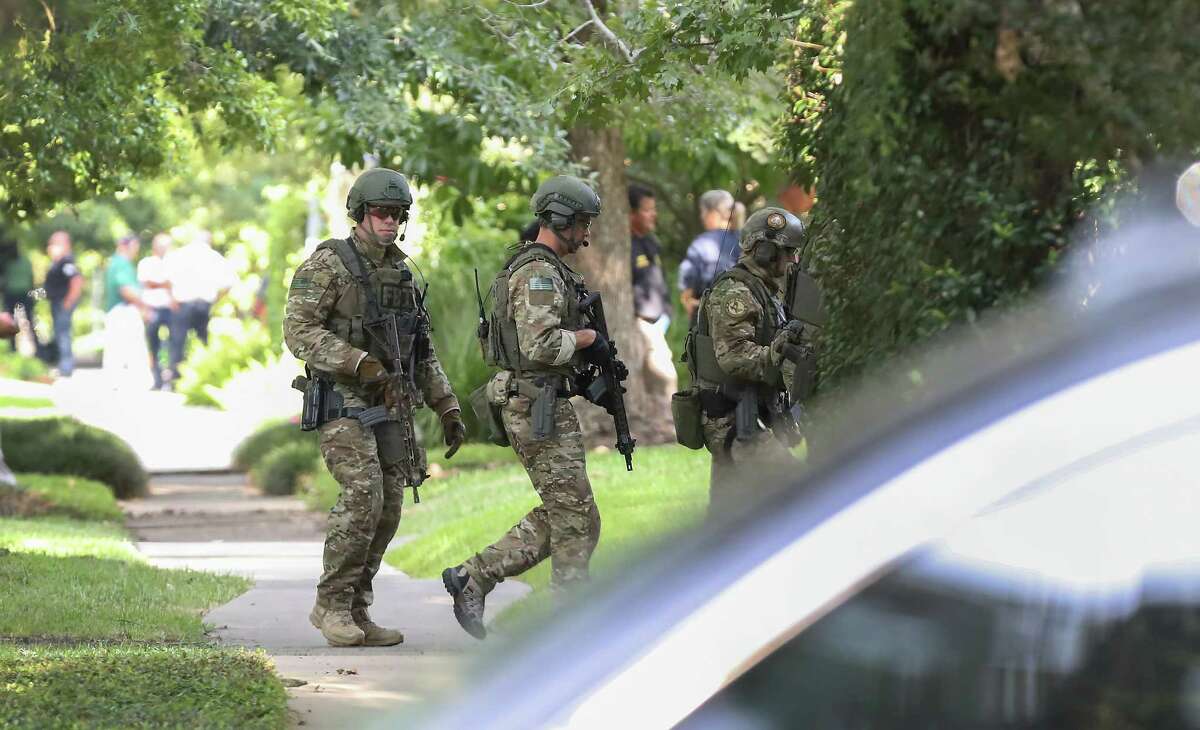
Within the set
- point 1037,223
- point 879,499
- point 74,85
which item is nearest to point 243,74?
point 74,85

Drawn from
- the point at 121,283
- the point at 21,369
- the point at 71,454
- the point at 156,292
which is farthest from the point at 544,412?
the point at 21,369

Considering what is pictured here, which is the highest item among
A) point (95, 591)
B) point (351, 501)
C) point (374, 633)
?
point (351, 501)

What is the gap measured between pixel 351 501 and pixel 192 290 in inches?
791

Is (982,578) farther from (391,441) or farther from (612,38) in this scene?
(612,38)

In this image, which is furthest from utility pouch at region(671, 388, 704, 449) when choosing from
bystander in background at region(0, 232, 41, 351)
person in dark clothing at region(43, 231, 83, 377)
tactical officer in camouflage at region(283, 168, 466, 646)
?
bystander in background at region(0, 232, 41, 351)

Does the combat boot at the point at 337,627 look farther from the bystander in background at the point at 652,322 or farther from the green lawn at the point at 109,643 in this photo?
the bystander in background at the point at 652,322

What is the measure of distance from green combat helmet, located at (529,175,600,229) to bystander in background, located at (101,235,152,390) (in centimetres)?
1861

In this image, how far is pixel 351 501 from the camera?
829 centimetres

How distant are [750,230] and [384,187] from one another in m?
1.64

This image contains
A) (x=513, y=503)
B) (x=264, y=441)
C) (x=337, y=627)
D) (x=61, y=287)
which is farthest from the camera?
(x=61, y=287)

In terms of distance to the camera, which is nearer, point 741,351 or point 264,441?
point 741,351

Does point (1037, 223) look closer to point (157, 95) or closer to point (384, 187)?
point (384, 187)

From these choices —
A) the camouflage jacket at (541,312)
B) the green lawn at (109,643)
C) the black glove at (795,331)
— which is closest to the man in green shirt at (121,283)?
the green lawn at (109,643)

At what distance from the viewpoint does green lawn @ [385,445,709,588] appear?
1130cm
